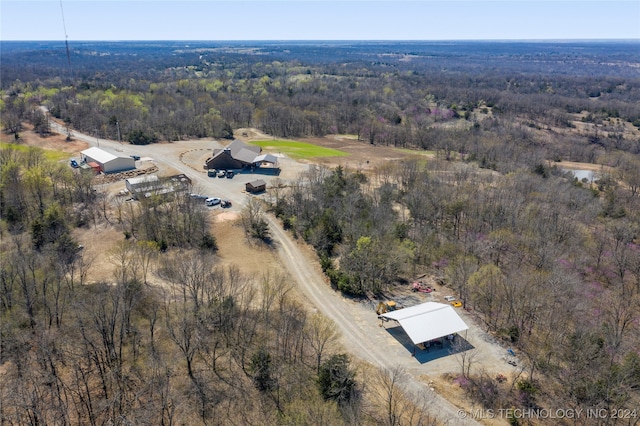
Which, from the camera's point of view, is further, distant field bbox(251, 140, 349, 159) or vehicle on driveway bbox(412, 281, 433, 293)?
distant field bbox(251, 140, 349, 159)

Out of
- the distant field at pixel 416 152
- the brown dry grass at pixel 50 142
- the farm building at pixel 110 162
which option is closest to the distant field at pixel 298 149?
the distant field at pixel 416 152

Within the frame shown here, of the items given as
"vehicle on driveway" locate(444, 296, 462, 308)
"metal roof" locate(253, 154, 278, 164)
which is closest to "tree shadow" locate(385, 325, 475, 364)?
"vehicle on driveway" locate(444, 296, 462, 308)

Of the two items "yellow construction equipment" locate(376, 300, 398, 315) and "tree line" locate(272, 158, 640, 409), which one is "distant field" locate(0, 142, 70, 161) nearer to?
"tree line" locate(272, 158, 640, 409)

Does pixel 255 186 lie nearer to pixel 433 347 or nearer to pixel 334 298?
pixel 334 298

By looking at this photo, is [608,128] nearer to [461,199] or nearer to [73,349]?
[461,199]

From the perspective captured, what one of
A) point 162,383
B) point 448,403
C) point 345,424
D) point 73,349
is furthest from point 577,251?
point 73,349

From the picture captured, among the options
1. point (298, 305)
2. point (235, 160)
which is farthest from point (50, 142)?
point (298, 305)

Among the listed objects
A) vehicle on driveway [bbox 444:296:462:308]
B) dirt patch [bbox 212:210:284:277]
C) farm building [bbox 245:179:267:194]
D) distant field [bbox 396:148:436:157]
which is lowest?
vehicle on driveway [bbox 444:296:462:308]
